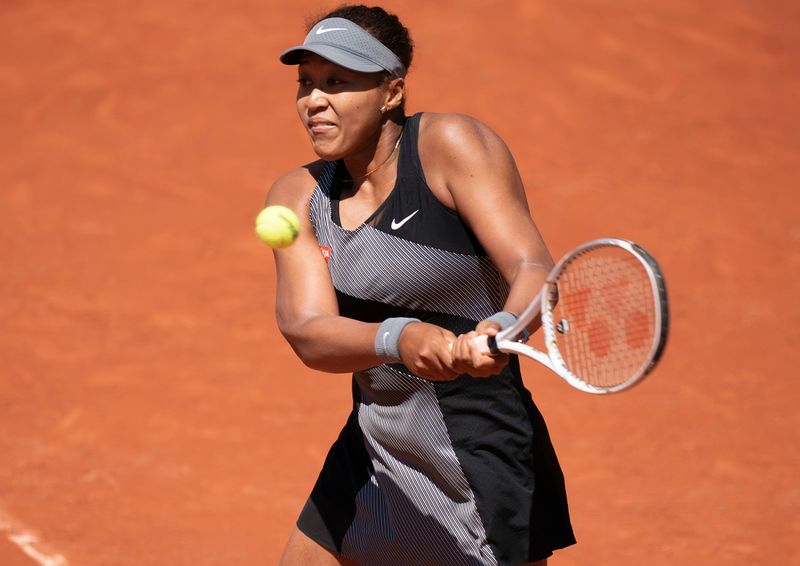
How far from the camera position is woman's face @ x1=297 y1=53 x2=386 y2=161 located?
10.1 ft

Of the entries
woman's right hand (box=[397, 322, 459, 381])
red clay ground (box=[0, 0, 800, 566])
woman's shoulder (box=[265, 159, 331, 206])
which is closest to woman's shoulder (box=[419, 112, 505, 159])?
woman's shoulder (box=[265, 159, 331, 206])

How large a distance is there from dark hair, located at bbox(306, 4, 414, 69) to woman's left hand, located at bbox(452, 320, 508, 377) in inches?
34.0

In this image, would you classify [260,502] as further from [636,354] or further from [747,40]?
[747,40]

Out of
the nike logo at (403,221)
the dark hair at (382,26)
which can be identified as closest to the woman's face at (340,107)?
the dark hair at (382,26)

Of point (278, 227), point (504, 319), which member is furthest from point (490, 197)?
point (278, 227)

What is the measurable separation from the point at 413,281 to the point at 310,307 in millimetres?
305

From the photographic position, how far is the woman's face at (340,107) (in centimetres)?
309

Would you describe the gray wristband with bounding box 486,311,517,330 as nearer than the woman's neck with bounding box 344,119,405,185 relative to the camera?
Yes

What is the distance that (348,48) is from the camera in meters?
3.07

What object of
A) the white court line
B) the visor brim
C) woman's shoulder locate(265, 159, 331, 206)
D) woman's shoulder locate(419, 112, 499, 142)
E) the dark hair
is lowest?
the white court line

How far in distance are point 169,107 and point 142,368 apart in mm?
3819

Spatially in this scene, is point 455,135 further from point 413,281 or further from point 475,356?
point 475,356

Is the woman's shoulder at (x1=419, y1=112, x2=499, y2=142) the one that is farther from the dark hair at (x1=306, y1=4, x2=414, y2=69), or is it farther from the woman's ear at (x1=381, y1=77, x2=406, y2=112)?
the dark hair at (x1=306, y1=4, x2=414, y2=69)

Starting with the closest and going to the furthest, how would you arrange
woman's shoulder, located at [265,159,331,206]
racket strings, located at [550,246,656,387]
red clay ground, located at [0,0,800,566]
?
1. racket strings, located at [550,246,656,387]
2. woman's shoulder, located at [265,159,331,206]
3. red clay ground, located at [0,0,800,566]
